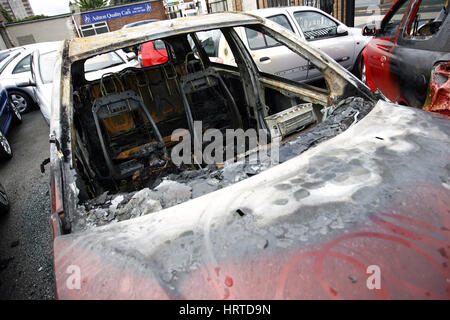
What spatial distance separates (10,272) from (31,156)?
3184 millimetres

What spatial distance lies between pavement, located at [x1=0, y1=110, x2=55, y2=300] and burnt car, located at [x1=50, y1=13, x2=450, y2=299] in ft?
3.57

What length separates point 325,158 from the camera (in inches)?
49.8

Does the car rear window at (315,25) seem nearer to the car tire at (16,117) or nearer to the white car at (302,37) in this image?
the white car at (302,37)

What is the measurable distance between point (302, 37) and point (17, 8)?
102465mm

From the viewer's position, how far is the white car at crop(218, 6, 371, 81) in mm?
4352

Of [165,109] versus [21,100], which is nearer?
[165,109]

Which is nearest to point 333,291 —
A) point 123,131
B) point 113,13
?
point 123,131

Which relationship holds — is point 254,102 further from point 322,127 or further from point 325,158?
point 325,158

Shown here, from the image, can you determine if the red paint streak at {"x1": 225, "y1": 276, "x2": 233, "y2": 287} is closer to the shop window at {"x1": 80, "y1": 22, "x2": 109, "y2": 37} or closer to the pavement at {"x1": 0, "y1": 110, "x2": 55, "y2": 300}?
the pavement at {"x1": 0, "y1": 110, "x2": 55, "y2": 300}

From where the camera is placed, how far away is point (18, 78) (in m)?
7.41

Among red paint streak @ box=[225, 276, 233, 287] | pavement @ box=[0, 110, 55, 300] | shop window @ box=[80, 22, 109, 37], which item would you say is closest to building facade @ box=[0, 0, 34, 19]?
shop window @ box=[80, 22, 109, 37]

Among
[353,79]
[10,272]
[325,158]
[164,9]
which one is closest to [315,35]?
[353,79]

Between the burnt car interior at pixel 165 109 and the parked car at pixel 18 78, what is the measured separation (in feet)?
20.6

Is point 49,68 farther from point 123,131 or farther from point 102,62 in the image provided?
point 123,131
